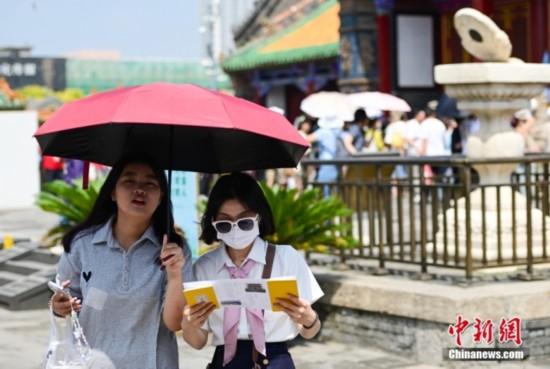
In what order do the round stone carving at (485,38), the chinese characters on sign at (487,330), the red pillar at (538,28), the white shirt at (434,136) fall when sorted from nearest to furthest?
the chinese characters on sign at (487,330), the round stone carving at (485,38), the white shirt at (434,136), the red pillar at (538,28)

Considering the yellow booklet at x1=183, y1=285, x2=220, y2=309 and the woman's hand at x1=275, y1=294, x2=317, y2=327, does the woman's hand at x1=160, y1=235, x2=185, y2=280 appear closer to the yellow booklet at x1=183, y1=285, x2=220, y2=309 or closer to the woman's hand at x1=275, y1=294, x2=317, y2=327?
the yellow booklet at x1=183, y1=285, x2=220, y2=309

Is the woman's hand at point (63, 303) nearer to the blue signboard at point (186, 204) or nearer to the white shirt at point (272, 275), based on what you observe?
the white shirt at point (272, 275)

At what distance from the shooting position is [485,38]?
31.7ft

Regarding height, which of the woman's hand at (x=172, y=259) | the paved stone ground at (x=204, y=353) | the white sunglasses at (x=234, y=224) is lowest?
the paved stone ground at (x=204, y=353)

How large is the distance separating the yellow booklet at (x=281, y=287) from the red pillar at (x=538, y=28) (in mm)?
18430

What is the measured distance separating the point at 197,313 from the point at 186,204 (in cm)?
652

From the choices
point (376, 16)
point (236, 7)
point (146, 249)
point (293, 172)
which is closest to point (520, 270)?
point (146, 249)

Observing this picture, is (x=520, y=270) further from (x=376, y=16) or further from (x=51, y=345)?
(x=376, y=16)

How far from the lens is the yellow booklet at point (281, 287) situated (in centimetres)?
396

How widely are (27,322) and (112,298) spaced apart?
630cm

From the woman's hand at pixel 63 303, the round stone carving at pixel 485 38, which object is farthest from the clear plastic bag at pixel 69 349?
the round stone carving at pixel 485 38

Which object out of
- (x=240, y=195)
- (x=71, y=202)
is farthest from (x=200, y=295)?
(x=71, y=202)

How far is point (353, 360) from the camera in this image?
8156 mm

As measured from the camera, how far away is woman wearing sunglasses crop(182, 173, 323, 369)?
428cm
